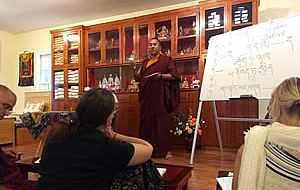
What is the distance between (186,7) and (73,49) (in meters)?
2.47

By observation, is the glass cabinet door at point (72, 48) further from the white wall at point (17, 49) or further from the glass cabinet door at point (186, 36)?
the glass cabinet door at point (186, 36)

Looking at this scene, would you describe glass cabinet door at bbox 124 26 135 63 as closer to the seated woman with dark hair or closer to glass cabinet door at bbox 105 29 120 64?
glass cabinet door at bbox 105 29 120 64

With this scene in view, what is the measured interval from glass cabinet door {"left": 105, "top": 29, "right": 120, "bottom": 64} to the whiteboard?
2.46m

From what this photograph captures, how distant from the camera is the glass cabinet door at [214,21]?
13.7ft

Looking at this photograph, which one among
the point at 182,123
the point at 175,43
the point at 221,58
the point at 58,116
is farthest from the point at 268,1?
the point at 58,116

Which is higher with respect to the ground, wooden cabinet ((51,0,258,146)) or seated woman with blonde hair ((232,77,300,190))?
wooden cabinet ((51,0,258,146))

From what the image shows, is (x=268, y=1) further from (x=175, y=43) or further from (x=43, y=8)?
(x=43, y=8)

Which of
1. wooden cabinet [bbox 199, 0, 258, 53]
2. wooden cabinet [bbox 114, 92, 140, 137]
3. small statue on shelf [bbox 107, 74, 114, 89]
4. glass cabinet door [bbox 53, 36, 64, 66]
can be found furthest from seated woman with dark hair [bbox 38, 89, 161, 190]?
glass cabinet door [bbox 53, 36, 64, 66]

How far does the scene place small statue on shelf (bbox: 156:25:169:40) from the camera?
15.4 ft

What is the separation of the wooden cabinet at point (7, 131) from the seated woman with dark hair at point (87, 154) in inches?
160

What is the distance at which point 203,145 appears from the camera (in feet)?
13.8

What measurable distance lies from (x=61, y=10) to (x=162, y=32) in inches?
81.1

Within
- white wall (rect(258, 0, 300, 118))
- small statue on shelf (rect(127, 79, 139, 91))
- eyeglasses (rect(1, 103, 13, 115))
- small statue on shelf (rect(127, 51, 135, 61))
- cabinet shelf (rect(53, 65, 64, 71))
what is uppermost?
white wall (rect(258, 0, 300, 118))

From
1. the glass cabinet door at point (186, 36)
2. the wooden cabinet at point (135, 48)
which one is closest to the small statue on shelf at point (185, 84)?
the wooden cabinet at point (135, 48)
